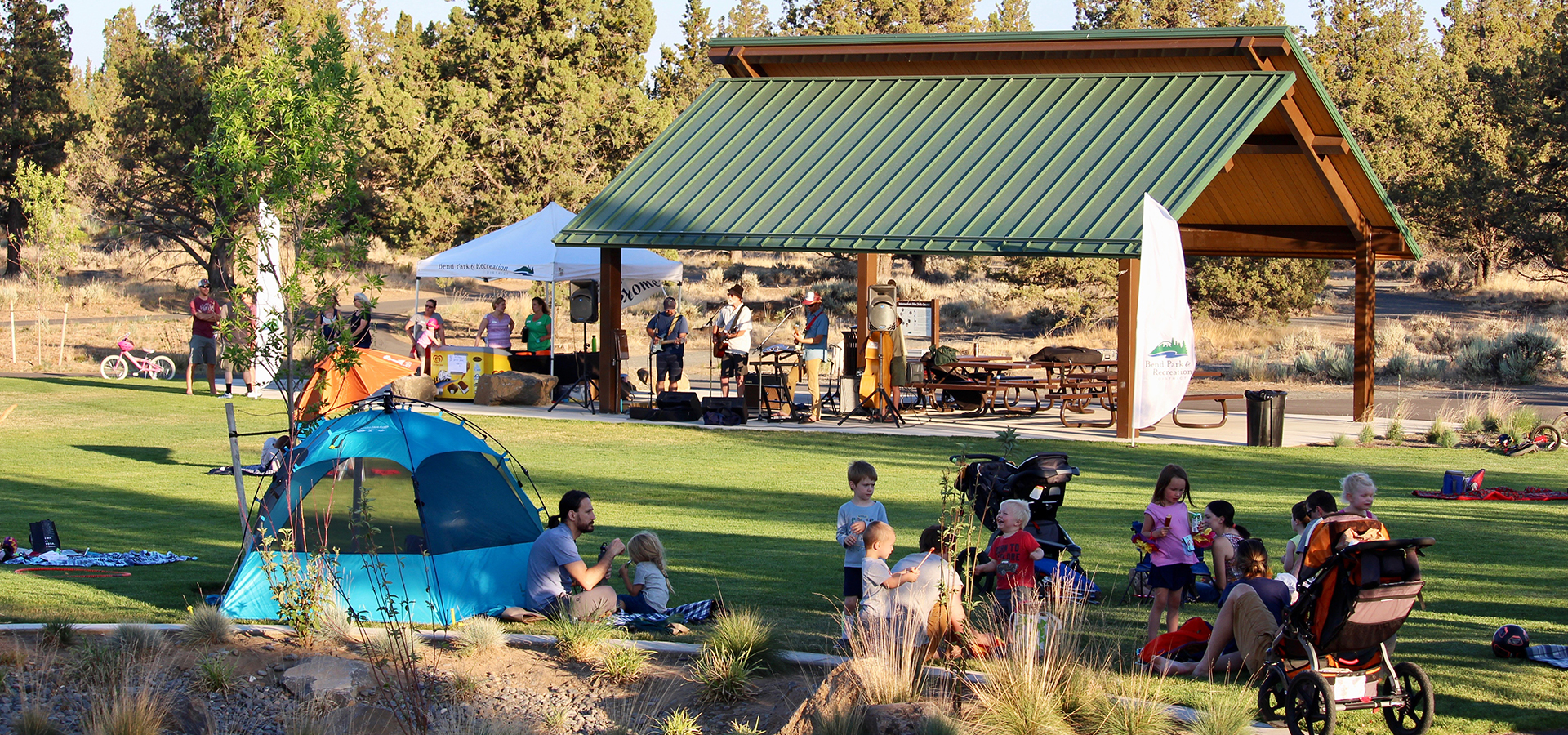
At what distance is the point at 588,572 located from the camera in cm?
855

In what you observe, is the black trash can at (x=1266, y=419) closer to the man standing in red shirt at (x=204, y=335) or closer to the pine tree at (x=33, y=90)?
the man standing in red shirt at (x=204, y=335)

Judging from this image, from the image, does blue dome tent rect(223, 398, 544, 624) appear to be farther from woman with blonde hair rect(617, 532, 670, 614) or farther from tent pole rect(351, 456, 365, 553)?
woman with blonde hair rect(617, 532, 670, 614)

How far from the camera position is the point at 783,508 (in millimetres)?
13117

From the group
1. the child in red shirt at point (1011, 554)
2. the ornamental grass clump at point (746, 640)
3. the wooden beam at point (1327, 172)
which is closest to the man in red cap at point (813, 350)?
the wooden beam at point (1327, 172)

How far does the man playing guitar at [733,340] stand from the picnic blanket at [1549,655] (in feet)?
44.2

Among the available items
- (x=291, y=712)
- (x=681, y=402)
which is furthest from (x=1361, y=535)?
(x=681, y=402)

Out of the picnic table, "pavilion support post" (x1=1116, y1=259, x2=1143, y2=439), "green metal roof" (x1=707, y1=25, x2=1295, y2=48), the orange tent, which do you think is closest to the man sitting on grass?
the orange tent

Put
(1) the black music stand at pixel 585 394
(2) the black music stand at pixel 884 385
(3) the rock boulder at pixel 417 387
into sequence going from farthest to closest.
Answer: (3) the rock boulder at pixel 417 387
(1) the black music stand at pixel 585 394
(2) the black music stand at pixel 884 385

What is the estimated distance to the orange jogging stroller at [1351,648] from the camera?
6.26 meters

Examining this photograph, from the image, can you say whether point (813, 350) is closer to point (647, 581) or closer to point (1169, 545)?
point (647, 581)

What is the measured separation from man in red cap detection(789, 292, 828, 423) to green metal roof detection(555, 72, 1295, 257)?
1632 mm

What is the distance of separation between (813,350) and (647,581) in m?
11.4

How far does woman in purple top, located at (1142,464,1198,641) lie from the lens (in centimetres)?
790

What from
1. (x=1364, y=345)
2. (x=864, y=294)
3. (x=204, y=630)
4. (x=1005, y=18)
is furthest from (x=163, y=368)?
(x=1005, y=18)
